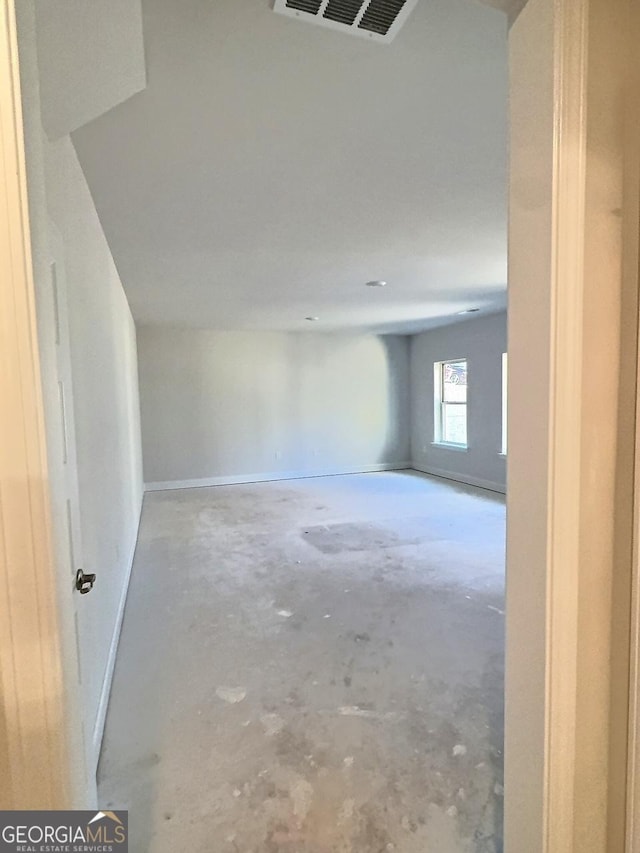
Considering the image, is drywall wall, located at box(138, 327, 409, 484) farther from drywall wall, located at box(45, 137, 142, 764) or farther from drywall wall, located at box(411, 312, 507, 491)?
drywall wall, located at box(45, 137, 142, 764)

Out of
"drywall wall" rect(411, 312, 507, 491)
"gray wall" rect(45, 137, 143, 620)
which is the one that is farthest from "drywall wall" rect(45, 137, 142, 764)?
"drywall wall" rect(411, 312, 507, 491)

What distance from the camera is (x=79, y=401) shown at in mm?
1819

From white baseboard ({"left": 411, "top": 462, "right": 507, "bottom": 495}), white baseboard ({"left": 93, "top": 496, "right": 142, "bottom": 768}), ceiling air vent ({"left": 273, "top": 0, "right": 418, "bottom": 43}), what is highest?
ceiling air vent ({"left": 273, "top": 0, "right": 418, "bottom": 43})

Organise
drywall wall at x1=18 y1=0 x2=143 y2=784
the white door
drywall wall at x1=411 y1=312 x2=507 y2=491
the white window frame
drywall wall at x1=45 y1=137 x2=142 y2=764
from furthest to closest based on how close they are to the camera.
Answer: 1. the white window frame
2. drywall wall at x1=411 y1=312 x2=507 y2=491
3. drywall wall at x1=45 y1=137 x2=142 y2=764
4. the white door
5. drywall wall at x1=18 y1=0 x2=143 y2=784

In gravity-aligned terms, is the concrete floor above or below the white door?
below

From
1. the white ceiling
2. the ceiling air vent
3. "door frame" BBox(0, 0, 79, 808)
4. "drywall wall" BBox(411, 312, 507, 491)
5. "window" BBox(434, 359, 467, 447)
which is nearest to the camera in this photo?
"door frame" BBox(0, 0, 79, 808)

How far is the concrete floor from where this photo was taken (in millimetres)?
1527

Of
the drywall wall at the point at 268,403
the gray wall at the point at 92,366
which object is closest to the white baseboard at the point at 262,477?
the drywall wall at the point at 268,403

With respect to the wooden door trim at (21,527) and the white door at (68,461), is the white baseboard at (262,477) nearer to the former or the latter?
the white door at (68,461)

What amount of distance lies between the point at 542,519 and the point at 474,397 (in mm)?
6290

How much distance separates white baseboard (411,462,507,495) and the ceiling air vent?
5.75 metres

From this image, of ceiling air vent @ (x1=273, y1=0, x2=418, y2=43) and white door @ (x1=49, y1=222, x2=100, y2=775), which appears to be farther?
ceiling air vent @ (x1=273, y1=0, x2=418, y2=43)

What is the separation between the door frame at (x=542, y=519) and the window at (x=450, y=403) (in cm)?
663

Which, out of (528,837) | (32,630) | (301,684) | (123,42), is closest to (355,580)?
(301,684)
